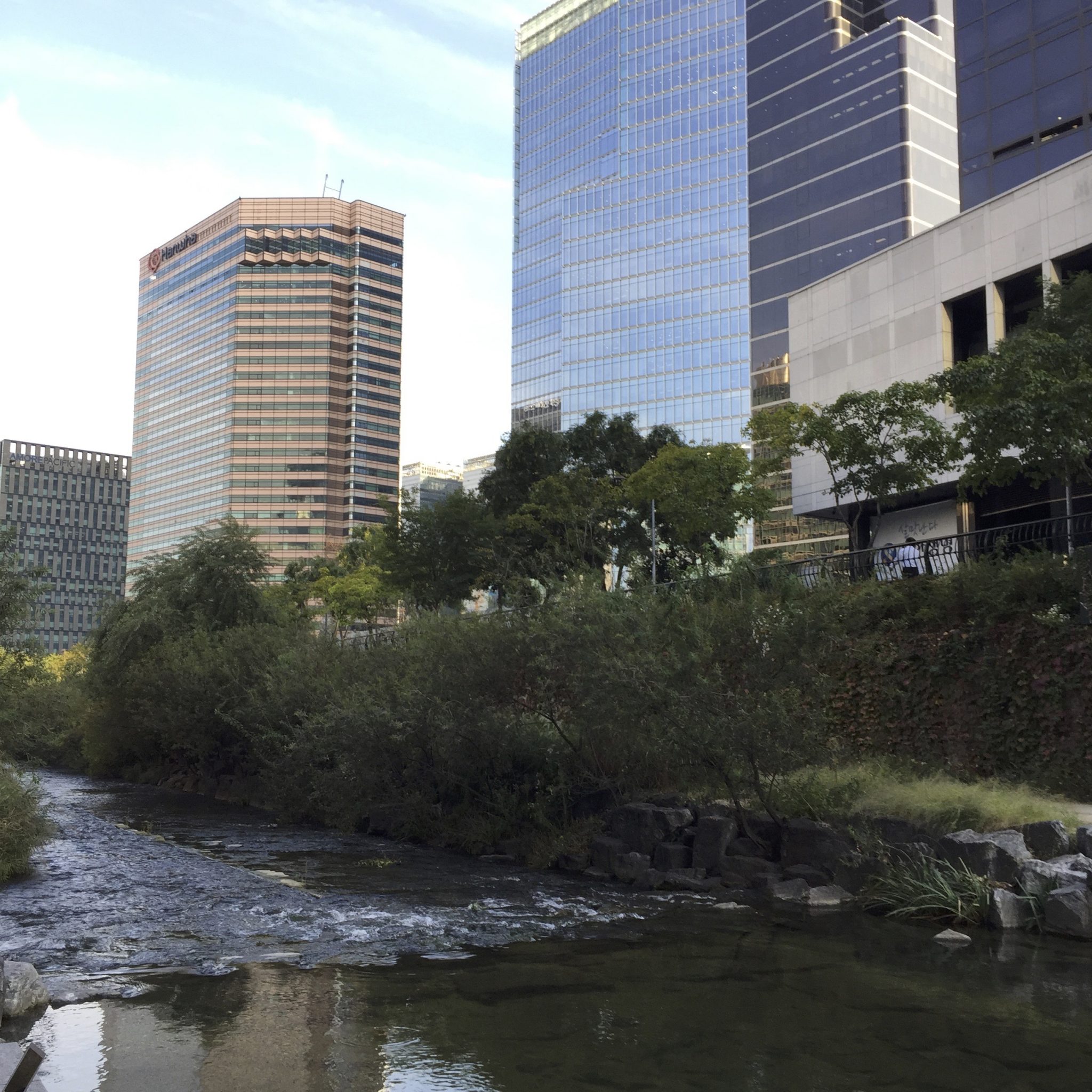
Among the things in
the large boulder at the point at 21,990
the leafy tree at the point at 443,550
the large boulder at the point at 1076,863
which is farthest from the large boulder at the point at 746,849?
the leafy tree at the point at 443,550

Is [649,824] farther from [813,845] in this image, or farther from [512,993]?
[512,993]

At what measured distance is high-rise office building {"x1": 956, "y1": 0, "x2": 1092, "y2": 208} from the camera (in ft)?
142

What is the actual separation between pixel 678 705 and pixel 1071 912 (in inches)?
250

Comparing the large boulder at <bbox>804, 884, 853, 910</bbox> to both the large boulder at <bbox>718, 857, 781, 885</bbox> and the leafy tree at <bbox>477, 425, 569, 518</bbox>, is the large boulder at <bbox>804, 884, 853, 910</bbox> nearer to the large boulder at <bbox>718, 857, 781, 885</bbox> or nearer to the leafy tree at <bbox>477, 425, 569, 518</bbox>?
the large boulder at <bbox>718, 857, 781, 885</bbox>

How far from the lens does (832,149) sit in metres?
100

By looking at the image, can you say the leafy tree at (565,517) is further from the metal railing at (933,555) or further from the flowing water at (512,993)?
the flowing water at (512,993)

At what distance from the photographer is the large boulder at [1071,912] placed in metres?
12.9

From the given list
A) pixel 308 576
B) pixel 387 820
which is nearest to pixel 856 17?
pixel 308 576

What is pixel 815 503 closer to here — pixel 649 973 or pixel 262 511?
pixel 649 973

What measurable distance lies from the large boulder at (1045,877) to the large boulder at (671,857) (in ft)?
18.1

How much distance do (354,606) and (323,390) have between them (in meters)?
131

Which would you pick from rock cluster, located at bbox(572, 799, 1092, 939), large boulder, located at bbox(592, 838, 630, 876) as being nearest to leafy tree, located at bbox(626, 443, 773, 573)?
large boulder, located at bbox(592, 838, 630, 876)

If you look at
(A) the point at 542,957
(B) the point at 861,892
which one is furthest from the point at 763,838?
(A) the point at 542,957

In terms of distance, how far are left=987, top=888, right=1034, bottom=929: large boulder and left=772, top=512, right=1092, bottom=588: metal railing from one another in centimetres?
824
